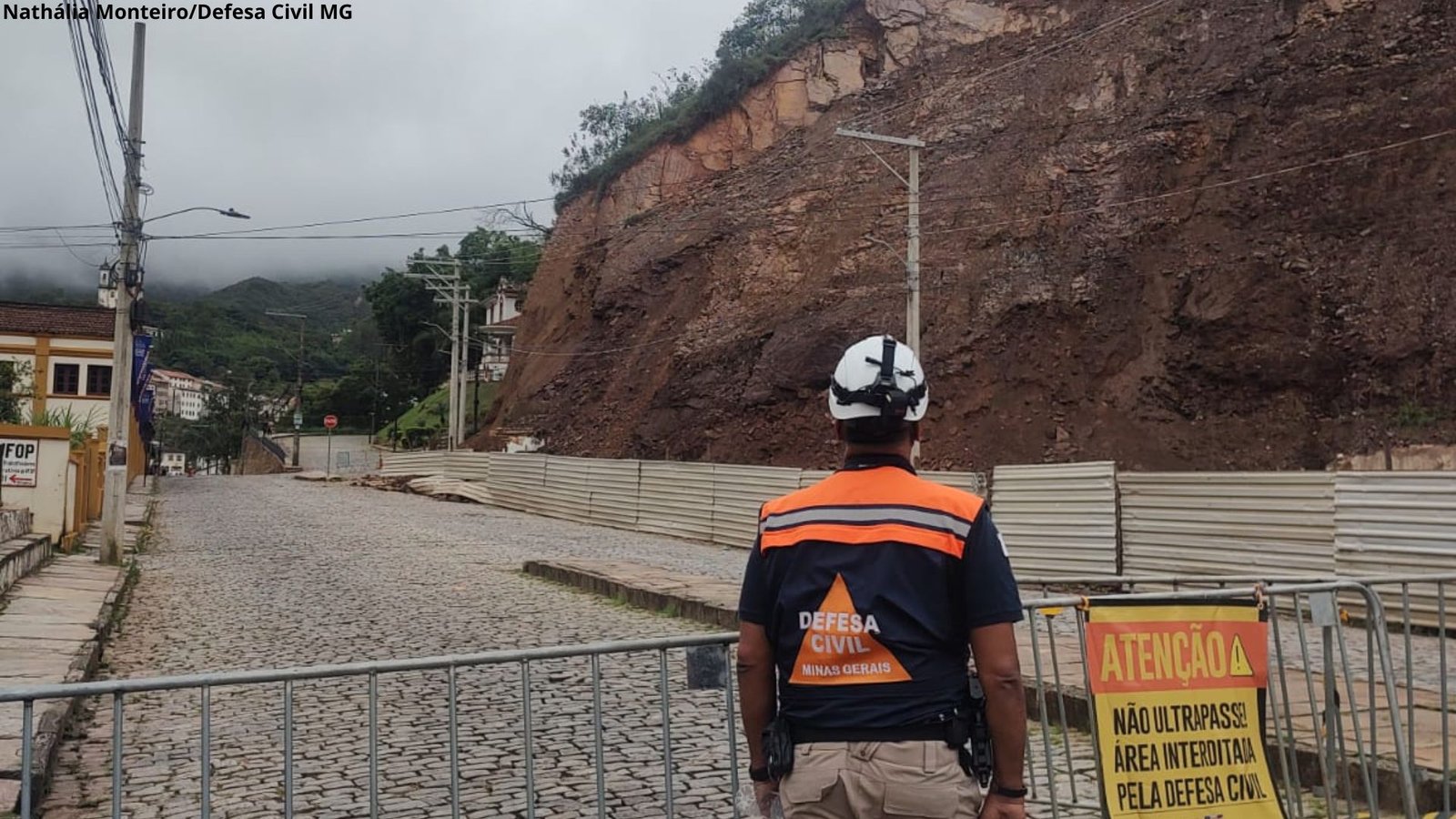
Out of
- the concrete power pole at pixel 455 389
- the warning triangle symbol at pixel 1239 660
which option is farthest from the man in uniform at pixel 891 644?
the concrete power pole at pixel 455 389

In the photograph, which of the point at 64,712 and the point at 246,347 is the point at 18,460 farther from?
the point at 246,347

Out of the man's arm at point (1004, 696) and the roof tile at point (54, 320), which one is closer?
the man's arm at point (1004, 696)

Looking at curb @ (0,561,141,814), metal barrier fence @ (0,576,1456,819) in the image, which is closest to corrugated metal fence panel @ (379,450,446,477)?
curb @ (0,561,141,814)

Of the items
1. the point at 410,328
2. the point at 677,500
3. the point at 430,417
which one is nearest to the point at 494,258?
the point at 410,328

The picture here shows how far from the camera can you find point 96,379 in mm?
47625

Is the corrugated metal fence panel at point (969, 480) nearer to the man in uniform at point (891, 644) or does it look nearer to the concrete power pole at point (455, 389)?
the man in uniform at point (891, 644)

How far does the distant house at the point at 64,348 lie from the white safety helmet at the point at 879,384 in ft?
166

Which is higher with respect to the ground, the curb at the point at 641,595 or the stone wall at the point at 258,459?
the stone wall at the point at 258,459

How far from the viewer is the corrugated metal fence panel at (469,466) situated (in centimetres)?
3900

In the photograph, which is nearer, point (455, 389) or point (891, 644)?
point (891, 644)

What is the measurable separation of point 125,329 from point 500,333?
52.1 metres

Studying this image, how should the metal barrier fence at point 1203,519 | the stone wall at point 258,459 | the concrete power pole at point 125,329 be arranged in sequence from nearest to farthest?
the metal barrier fence at point 1203,519
the concrete power pole at point 125,329
the stone wall at point 258,459

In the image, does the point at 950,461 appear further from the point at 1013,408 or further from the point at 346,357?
the point at 346,357

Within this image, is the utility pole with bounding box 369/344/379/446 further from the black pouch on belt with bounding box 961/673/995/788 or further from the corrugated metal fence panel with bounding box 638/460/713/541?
the black pouch on belt with bounding box 961/673/995/788
